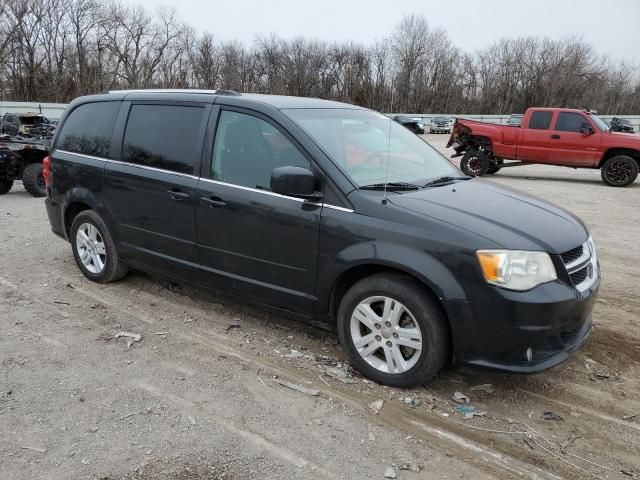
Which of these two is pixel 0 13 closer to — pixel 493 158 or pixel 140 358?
pixel 493 158

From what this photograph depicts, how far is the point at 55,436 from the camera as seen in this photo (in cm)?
285

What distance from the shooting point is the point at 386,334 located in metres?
3.33

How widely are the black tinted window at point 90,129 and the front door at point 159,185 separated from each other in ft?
0.91

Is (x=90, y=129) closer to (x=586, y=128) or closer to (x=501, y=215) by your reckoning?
(x=501, y=215)

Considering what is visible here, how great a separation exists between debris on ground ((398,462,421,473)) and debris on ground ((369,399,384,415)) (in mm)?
469

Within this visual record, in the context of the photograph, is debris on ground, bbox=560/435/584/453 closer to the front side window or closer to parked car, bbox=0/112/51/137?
the front side window

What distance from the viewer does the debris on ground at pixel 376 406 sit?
315cm

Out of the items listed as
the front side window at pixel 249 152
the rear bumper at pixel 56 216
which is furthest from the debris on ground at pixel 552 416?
the rear bumper at pixel 56 216

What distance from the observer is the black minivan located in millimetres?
3004

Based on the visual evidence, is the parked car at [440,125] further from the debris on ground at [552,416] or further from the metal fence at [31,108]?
the debris on ground at [552,416]

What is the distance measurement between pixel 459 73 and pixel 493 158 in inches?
2395

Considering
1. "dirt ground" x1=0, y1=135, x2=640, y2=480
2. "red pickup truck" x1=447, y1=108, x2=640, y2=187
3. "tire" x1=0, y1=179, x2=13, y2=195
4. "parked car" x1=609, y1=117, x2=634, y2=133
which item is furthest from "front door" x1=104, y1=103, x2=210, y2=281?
"parked car" x1=609, y1=117, x2=634, y2=133

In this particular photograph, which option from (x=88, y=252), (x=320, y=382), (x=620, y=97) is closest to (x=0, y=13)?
(x=88, y=252)

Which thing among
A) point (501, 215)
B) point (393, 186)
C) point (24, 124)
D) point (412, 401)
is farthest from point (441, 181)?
point (24, 124)
